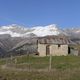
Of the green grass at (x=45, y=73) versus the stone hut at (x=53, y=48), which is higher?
the stone hut at (x=53, y=48)

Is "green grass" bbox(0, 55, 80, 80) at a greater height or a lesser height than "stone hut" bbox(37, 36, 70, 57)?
lesser

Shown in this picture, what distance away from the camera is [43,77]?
31.4 meters

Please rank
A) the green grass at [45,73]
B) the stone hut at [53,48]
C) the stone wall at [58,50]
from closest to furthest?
the green grass at [45,73] < the stone wall at [58,50] < the stone hut at [53,48]

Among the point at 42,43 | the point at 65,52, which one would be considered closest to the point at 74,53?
the point at 65,52

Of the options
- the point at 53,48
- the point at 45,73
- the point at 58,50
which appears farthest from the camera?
the point at 53,48

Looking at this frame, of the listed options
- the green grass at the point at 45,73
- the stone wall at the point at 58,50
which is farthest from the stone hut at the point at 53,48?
the green grass at the point at 45,73

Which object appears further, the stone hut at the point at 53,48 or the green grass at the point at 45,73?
the stone hut at the point at 53,48

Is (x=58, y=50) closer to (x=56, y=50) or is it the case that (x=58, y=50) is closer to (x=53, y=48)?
(x=56, y=50)

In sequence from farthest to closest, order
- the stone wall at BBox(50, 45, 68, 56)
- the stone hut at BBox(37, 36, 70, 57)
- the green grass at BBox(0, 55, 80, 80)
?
the stone hut at BBox(37, 36, 70, 57) → the stone wall at BBox(50, 45, 68, 56) → the green grass at BBox(0, 55, 80, 80)

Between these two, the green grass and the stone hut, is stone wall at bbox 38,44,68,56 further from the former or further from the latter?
the green grass

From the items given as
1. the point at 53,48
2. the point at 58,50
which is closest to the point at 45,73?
the point at 58,50

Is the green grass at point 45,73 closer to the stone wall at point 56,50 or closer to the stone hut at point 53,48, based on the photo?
the stone wall at point 56,50

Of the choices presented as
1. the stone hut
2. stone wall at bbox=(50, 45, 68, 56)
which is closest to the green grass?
stone wall at bbox=(50, 45, 68, 56)

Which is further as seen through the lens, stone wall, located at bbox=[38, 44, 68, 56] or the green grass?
stone wall, located at bbox=[38, 44, 68, 56]
